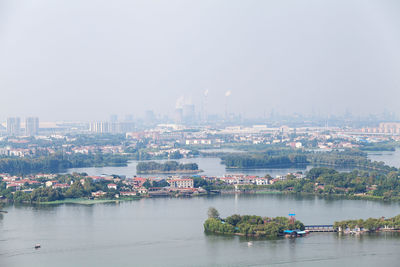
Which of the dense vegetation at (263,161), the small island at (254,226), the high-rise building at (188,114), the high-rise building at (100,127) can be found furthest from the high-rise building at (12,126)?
the small island at (254,226)

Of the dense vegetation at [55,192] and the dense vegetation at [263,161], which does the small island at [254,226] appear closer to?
the dense vegetation at [55,192]

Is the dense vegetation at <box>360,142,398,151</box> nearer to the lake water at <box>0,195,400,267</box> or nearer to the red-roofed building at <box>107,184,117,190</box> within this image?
the red-roofed building at <box>107,184,117,190</box>

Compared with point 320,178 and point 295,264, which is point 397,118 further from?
point 295,264

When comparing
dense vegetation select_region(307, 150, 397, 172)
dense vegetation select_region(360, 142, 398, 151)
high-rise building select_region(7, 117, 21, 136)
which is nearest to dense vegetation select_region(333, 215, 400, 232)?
dense vegetation select_region(307, 150, 397, 172)

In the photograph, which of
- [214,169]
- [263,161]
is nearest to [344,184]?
[214,169]

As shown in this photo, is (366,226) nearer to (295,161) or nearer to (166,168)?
(166,168)

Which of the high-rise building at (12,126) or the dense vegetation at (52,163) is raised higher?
the high-rise building at (12,126)
